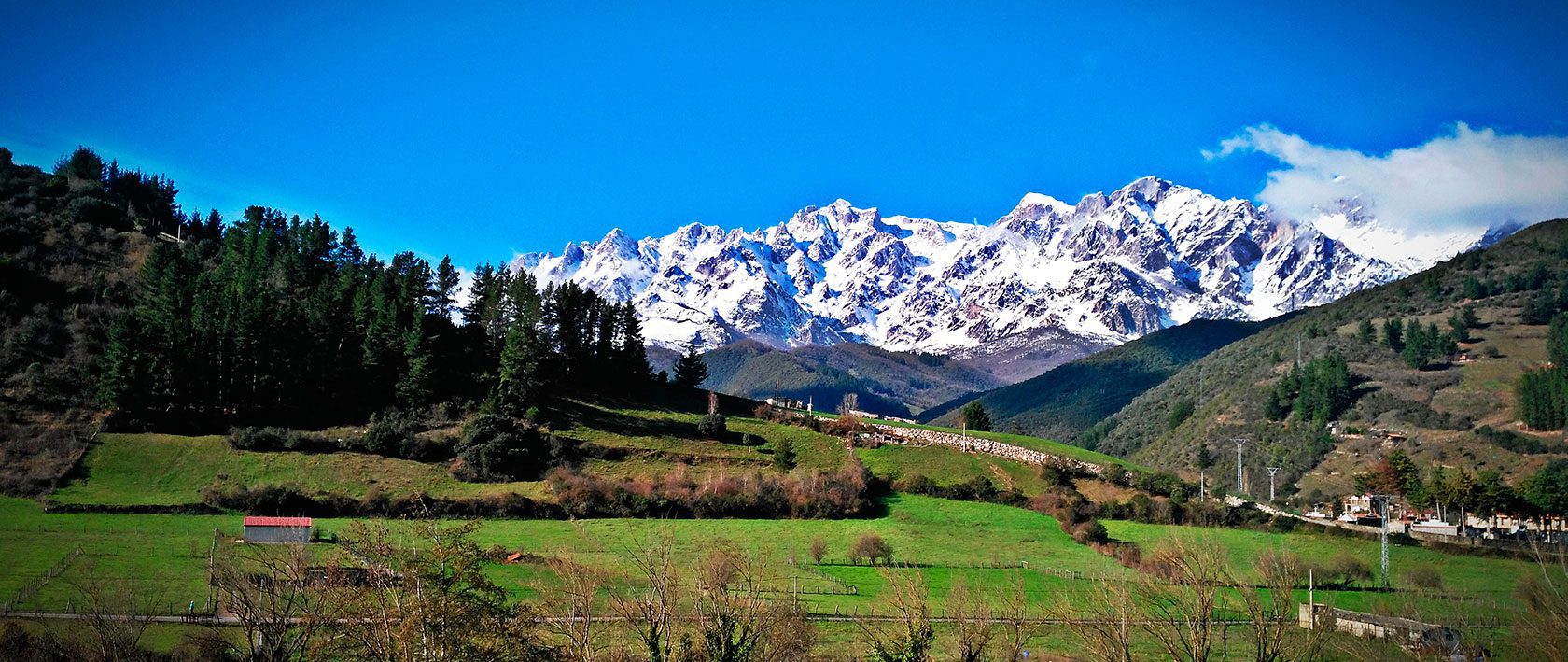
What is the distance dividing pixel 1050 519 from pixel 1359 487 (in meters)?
43.0

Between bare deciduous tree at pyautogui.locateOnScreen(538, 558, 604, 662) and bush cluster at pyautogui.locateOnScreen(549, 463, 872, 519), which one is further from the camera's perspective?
bush cluster at pyautogui.locateOnScreen(549, 463, 872, 519)

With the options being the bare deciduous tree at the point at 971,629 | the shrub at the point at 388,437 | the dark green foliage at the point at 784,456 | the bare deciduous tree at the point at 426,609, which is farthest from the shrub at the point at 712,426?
the bare deciduous tree at the point at 426,609

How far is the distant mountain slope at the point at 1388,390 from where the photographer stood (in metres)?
116

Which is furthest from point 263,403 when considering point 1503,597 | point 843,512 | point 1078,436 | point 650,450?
point 1078,436

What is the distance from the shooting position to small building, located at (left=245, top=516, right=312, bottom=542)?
53.5 metres

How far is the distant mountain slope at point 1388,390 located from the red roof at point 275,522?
104 metres

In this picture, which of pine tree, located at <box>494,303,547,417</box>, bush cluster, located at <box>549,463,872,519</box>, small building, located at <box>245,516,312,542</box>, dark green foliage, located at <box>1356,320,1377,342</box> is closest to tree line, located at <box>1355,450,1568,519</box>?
bush cluster, located at <box>549,463,872,519</box>

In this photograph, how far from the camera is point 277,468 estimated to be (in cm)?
6625

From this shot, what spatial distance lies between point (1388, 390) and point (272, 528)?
452 feet

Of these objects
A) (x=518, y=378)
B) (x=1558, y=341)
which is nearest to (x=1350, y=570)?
(x=518, y=378)

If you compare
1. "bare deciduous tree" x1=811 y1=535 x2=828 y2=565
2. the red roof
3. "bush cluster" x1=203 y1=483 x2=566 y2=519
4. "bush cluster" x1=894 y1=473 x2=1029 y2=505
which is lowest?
"bare deciduous tree" x1=811 y1=535 x2=828 y2=565

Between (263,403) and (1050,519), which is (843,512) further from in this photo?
(263,403)

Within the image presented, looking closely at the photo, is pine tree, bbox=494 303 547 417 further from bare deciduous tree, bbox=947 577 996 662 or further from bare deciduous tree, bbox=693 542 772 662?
bare deciduous tree, bbox=947 577 996 662

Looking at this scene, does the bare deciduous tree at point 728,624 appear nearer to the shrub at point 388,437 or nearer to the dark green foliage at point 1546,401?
the shrub at point 388,437
